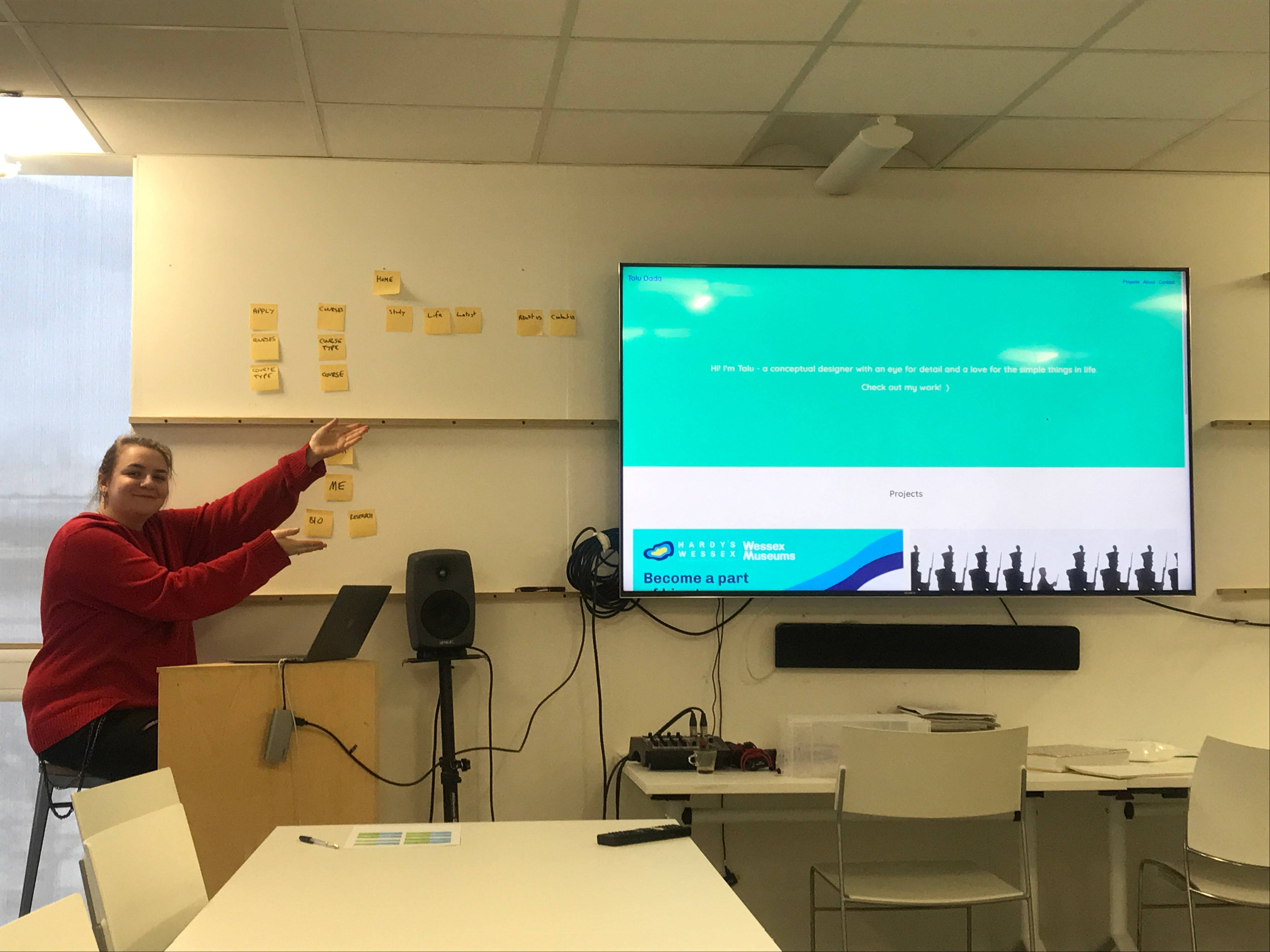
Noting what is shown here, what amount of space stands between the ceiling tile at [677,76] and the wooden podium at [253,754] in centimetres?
187

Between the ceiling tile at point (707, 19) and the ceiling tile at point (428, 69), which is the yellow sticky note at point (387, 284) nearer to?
the ceiling tile at point (428, 69)

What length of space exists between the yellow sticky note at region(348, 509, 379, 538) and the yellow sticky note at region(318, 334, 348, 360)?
Answer: 1.77ft

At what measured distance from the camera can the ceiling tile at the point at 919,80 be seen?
2.97 metres

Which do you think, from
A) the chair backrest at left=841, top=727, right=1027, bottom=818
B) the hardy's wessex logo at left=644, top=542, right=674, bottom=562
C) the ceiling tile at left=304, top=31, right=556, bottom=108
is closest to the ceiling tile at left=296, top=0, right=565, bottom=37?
the ceiling tile at left=304, top=31, right=556, bottom=108

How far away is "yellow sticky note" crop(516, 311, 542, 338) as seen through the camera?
3689mm

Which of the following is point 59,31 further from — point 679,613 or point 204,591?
point 679,613

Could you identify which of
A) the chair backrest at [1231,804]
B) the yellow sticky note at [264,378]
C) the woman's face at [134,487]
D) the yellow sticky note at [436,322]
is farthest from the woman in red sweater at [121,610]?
the chair backrest at [1231,804]

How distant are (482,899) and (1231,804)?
2177 mm

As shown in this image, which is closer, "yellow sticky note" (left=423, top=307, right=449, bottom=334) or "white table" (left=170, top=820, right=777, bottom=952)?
"white table" (left=170, top=820, right=777, bottom=952)

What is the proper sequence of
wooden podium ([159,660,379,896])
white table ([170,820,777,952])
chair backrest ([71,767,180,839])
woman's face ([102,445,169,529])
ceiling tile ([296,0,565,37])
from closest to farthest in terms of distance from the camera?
white table ([170,820,777,952]) < chair backrest ([71,767,180,839]) < ceiling tile ([296,0,565,37]) < wooden podium ([159,660,379,896]) < woman's face ([102,445,169,529])

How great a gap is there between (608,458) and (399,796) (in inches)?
53.5

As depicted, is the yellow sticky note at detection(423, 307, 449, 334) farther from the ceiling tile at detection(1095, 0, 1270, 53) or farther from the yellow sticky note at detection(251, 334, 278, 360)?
the ceiling tile at detection(1095, 0, 1270, 53)

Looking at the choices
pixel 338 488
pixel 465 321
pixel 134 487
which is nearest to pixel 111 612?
pixel 134 487

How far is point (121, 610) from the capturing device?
3.13 meters
